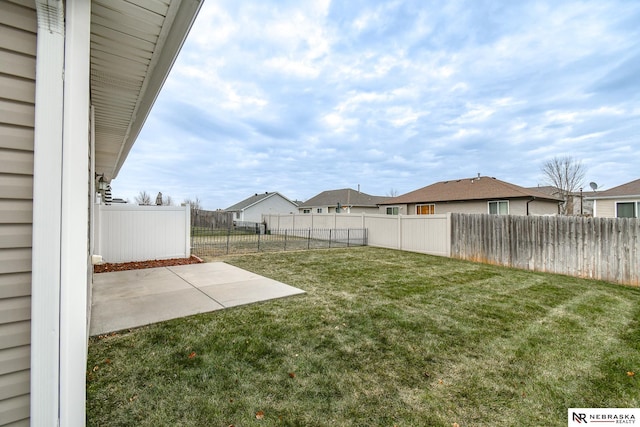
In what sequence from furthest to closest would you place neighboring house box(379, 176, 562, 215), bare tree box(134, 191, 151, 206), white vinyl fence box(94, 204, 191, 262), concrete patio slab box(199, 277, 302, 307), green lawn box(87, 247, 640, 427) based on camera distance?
bare tree box(134, 191, 151, 206), neighboring house box(379, 176, 562, 215), white vinyl fence box(94, 204, 191, 262), concrete patio slab box(199, 277, 302, 307), green lawn box(87, 247, 640, 427)

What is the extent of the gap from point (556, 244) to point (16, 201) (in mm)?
10373

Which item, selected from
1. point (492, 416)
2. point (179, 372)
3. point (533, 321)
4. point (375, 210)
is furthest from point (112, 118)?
point (375, 210)

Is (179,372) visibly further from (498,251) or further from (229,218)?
(229,218)

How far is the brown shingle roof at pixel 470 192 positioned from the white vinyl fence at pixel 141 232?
643 inches

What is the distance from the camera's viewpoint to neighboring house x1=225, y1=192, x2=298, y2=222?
104ft

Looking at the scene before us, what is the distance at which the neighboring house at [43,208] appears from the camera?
1353mm

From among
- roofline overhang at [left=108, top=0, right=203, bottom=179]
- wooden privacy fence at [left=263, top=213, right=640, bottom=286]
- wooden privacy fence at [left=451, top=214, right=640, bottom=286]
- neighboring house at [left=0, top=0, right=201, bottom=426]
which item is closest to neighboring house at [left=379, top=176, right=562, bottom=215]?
wooden privacy fence at [left=263, top=213, right=640, bottom=286]

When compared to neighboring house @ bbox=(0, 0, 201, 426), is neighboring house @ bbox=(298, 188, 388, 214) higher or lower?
higher

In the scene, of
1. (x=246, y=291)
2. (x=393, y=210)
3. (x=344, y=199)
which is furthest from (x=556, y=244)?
(x=344, y=199)

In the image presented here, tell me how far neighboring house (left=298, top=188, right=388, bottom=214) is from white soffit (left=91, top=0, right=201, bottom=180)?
80.7 ft

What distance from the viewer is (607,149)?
72.5ft

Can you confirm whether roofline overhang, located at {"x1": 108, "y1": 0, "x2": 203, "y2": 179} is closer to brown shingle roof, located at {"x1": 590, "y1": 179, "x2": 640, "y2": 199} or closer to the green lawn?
the green lawn

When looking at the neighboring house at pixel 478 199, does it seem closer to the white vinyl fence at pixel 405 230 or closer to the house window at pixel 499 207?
the house window at pixel 499 207

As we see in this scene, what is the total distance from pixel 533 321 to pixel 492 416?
2.69 m
